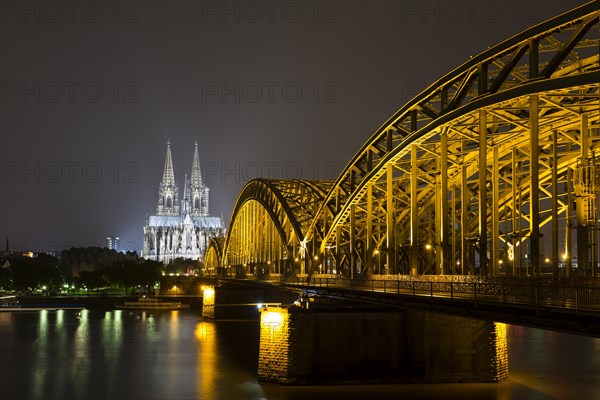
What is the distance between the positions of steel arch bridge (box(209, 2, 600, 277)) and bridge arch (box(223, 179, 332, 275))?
9.84 ft

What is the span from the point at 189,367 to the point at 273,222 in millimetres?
32976

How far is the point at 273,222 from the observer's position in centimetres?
9806

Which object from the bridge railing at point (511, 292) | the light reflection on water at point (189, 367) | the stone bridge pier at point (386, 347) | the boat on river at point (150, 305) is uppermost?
the bridge railing at point (511, 292)

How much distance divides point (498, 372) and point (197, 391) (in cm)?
1789

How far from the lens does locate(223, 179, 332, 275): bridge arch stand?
293ft

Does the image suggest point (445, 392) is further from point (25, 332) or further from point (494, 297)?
point (25, 332)

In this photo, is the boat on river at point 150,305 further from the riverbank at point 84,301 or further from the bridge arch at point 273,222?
the bridge arch at point 273,222

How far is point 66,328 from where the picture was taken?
354ft

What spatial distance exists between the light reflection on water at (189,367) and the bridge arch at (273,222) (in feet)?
30.3

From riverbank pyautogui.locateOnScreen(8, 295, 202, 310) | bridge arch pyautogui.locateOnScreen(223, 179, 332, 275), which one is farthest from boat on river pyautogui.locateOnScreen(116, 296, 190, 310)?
bridge arch pyautogui.locateOnScreen(223, 179, 332, 275)

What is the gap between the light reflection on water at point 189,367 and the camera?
4888 cm

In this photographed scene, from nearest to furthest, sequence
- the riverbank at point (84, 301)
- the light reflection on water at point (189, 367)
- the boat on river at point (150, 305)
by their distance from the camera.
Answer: the light reflection on water at point (189, 367)
the boat on river at point (150, 305)
the riverbank at point (84, 301)

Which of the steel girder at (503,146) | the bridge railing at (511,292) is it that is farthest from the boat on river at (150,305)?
the bridge railing at (511,292)

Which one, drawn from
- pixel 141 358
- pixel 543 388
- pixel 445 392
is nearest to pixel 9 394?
pixel 141 358
